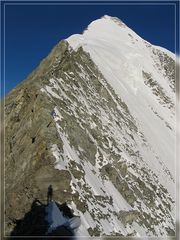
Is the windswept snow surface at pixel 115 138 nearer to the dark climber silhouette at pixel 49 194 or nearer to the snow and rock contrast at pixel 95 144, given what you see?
the snow and rock contrast at pixel 95 144

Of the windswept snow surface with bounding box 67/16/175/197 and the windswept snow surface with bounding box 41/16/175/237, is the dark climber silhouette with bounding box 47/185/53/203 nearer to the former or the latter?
the windswept snow surface with bounding box 41/16/175/237

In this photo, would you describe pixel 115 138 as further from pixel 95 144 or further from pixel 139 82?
pixel 139 82

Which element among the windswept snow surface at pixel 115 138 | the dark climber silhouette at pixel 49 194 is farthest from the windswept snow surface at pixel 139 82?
the dark climber silhouette at pixel 49 194

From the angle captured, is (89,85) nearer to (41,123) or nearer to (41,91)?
(41,91)

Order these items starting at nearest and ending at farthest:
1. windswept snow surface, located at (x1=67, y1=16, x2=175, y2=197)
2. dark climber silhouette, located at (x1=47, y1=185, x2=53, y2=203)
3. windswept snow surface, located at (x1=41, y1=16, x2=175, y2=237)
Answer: dark climber silhouette, located at (x1=47, y1=185, x2=53, y2=203) < windswept snow surface, located at (x1=41, y1=16, x2=175, y2=237) < windswept snow surface, located at (x1=67, y1=16, x2=175, y2=197)

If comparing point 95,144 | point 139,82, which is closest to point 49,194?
point 95,144

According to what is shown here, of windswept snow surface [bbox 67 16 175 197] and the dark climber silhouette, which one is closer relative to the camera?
the dark climber silhouette

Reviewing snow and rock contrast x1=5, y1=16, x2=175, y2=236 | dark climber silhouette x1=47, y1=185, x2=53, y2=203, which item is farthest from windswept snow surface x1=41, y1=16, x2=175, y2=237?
dark climber silhouette x1=47, y1=185, x2=53, y2=203
